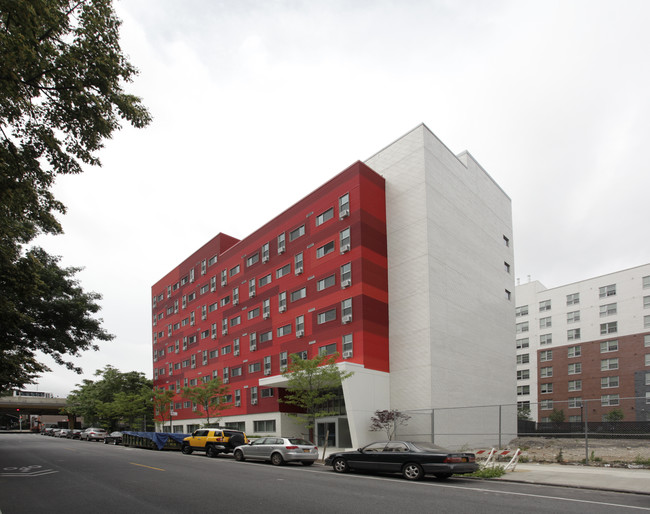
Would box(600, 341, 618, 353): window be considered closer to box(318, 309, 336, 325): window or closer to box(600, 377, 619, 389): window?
box(600, 377, 619, 389): window

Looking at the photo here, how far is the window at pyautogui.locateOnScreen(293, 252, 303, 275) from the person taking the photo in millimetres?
39562

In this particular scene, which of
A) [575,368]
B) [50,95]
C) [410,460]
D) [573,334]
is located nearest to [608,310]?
[573,334]

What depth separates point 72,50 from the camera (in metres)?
10.4

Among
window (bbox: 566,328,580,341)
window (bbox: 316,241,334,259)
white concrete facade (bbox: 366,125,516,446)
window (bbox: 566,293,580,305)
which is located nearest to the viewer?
white concrete facade (bbox: 366,125,516,446)

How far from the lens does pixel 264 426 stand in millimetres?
41125

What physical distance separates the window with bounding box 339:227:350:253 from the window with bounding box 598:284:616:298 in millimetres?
50167

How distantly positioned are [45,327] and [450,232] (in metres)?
26.7

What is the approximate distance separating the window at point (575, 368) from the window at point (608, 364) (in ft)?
10.7

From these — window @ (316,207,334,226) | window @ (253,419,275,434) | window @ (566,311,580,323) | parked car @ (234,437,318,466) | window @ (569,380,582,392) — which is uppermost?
window @ (316,207,334,226)

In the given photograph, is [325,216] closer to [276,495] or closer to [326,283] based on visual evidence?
[326,283]

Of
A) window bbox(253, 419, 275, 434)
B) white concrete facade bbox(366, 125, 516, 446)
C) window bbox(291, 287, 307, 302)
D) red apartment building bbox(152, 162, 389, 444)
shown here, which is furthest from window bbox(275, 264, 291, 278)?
window bbox(253, 419, 275, 434)

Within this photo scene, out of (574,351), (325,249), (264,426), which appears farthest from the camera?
(574,351)

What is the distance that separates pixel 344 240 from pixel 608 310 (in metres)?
50.2

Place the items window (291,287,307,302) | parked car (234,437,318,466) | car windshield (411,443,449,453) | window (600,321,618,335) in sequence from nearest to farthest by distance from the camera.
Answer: car windshield (411,443,449,453)
parked car (234,437,318,466)
window (291,287,307,302)
window (600,321,618,335)
